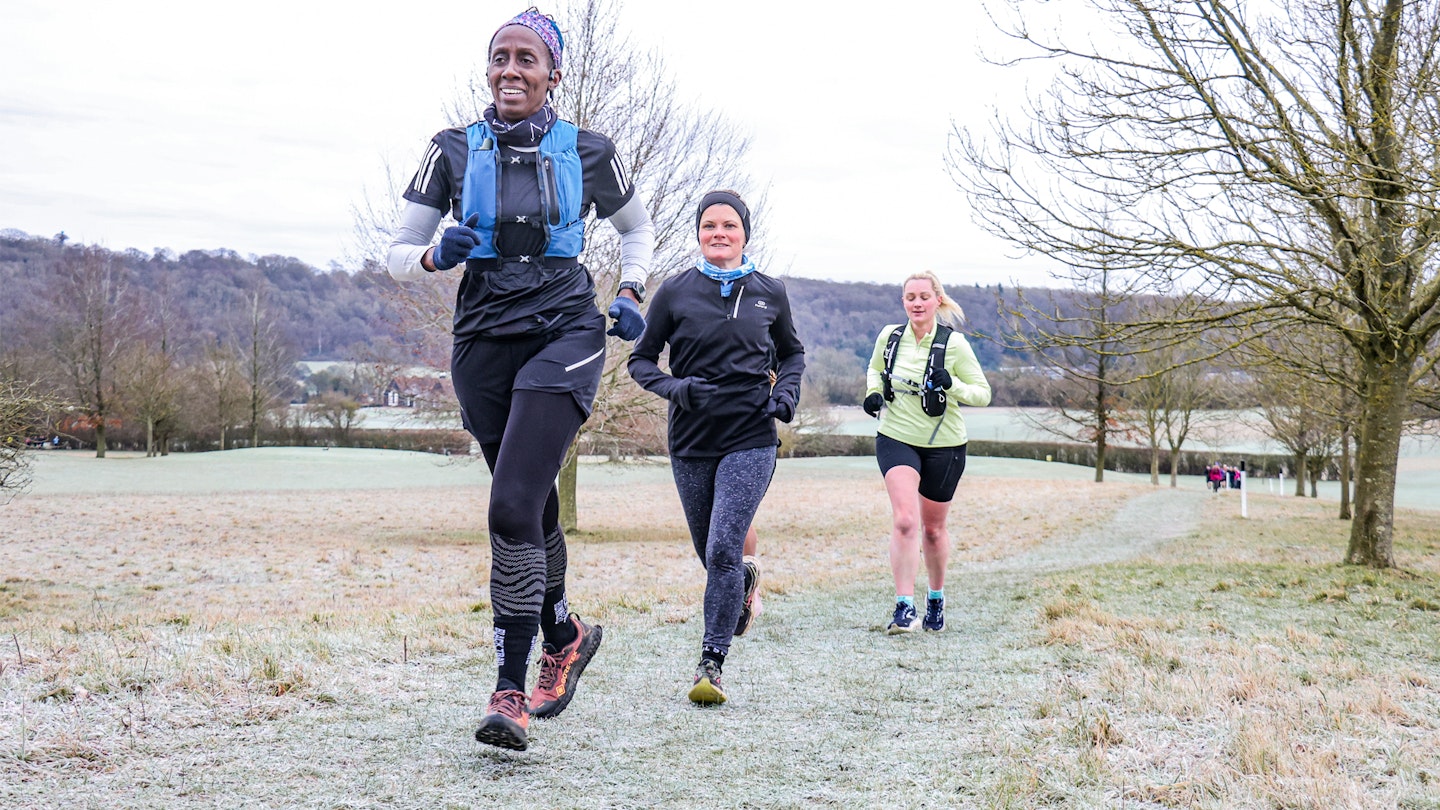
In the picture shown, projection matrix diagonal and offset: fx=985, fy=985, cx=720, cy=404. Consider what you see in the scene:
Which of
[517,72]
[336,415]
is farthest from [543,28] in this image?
[336,415]

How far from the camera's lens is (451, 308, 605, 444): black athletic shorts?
141 inches

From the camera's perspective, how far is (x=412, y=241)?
3.74m

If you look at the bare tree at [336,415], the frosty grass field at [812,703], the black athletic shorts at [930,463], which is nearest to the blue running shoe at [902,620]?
the frosty grass field at [812,703]

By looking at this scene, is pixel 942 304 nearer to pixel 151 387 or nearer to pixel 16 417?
pixel 16 417

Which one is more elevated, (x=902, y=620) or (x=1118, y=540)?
(x=902, y=620)

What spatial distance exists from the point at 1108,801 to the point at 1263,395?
28.1 metres

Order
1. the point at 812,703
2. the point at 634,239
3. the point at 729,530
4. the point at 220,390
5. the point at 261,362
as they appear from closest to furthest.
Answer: the point at 634,239 → the point at 812,703 → the point at 729,530 → the point at 220,390 → the point at 261,362

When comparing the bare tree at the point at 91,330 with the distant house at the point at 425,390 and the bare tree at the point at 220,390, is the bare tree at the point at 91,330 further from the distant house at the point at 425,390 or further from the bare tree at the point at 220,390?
the distant house at the point at 425,390

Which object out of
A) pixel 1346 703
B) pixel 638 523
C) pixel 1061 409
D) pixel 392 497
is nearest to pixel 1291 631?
pixel 1346 703

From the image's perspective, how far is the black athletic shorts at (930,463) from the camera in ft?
20.3

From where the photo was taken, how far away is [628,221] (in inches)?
164

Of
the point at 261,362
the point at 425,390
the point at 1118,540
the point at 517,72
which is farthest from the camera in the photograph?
the point at 261,362

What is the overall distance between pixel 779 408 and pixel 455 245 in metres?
1.70

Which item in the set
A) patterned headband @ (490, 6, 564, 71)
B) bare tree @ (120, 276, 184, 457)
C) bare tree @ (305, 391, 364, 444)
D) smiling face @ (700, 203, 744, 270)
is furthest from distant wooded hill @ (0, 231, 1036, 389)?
patterned headband @ (490, 6, 564, 71)
